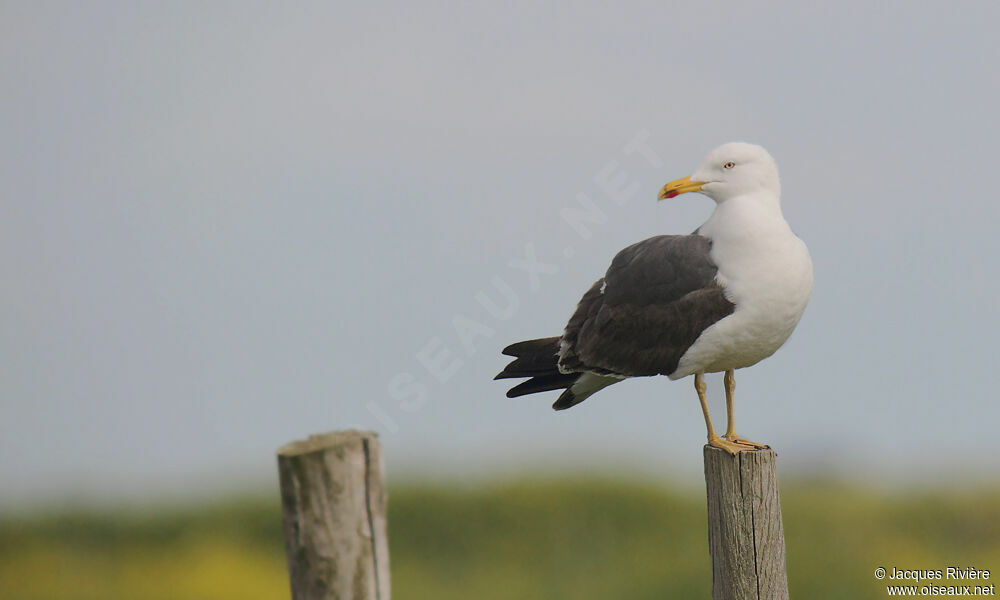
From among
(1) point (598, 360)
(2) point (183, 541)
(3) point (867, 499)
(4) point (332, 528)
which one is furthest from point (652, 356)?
(2) point (183, 541)

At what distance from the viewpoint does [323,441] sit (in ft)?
12.4

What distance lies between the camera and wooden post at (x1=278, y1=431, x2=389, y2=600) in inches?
146

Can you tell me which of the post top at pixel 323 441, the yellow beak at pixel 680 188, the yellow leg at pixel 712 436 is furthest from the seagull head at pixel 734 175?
the post top at pixel 323 441

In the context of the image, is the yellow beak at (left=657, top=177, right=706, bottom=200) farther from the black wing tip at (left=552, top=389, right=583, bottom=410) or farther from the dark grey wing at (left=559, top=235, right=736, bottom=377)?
the black wing tip at (left=552, top=389, right=583, bottom=410)

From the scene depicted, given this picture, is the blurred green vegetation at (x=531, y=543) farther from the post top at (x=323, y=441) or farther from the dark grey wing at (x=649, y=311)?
the post top at (x=323, y=441)

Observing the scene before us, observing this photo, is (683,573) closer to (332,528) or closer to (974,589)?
(974,589)

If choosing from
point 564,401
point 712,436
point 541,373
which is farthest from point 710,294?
point 564,401

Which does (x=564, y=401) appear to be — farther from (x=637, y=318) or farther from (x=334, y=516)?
(x=334, y=516)

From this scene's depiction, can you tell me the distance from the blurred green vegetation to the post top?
422 cm

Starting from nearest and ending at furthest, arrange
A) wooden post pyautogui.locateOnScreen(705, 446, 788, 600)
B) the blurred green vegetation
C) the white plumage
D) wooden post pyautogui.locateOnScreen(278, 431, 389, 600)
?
wooden post pyautogui.locateOnScreen(278, 431, 389, 600) < wooden post pyautogui.locateOnScreen(705, 446, 788, 600) < the white plumage < the blurred green vegetation

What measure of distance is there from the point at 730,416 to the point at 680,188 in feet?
4.87

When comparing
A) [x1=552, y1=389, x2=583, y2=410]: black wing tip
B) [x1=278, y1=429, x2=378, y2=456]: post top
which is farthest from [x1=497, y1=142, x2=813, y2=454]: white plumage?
[x1=278, y1=429, x2=378, y2=456]: post top

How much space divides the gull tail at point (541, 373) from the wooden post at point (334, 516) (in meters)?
2.46

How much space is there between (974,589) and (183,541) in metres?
6.83
